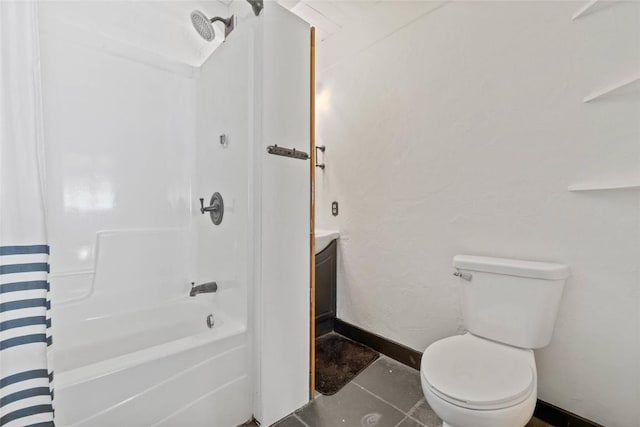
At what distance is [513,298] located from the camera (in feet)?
4.25

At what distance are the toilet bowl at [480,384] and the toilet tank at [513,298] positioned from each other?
77 millimetres

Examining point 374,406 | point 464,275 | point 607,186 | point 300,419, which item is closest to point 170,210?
point 300,419

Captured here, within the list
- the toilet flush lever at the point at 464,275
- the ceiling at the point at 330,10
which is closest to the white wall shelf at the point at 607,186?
the toilet flush lever at the point at 464,275

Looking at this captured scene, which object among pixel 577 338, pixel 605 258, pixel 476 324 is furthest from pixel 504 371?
pixel 605 258

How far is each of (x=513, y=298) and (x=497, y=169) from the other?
0.65 metres

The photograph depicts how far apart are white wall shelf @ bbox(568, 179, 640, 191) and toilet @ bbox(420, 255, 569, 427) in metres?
0.35

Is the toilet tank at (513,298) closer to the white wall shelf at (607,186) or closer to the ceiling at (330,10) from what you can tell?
the white wall shelf at (607,186)

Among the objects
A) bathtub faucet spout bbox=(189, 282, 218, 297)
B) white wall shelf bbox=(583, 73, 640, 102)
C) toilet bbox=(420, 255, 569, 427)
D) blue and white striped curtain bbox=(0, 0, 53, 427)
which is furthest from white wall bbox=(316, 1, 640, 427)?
blue and white striped curtain bbox=(0, 0, 53, 427)

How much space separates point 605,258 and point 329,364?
1575 mm

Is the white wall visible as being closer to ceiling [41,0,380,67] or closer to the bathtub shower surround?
ceiling [41,0,380,67]

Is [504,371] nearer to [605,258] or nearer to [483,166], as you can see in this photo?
[605,258]

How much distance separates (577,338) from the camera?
1277mm

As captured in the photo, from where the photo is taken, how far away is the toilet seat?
3.20 feet

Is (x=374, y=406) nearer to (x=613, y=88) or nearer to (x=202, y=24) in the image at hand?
(x=613, y=88)
